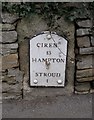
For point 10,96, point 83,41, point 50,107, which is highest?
point 83,41

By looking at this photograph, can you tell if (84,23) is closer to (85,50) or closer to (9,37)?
(85,50)

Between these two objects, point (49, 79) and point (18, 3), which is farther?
point (49, 79)

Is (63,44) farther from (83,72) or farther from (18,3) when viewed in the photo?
(18,3)

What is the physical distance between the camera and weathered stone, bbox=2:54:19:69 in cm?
391

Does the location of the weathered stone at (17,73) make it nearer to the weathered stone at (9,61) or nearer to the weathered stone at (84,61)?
the weathered stone at (9,61)

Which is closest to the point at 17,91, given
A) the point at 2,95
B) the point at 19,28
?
the point at 2,95

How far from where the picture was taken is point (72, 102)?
399 cm

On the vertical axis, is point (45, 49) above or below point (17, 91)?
above

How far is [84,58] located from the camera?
3990 millimetres

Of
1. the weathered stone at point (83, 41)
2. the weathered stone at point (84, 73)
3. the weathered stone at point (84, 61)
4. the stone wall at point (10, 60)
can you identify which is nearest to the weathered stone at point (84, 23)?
the weathered stone at point (83, 41)

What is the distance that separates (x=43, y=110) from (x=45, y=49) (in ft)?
2.27

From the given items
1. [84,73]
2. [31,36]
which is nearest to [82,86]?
[84,73]

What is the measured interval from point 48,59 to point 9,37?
52 cm

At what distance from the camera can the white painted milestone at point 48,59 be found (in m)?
3.90
